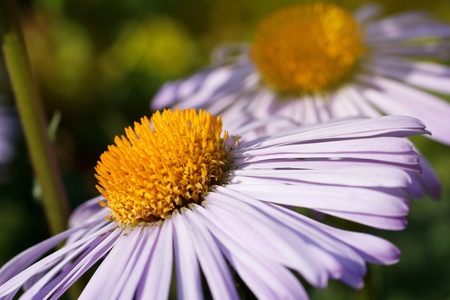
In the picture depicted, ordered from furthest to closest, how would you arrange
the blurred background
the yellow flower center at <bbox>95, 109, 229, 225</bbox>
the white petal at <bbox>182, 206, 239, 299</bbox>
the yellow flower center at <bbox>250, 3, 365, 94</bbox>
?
the blurred background → the yellow flower center at <bbox>250, 3, 365, 94</bbox> → the yellow flower center at <bbox>95, 109, 229, 225</bbox> → the white petal at <bbox>182, 206, 239, 299</bbox>

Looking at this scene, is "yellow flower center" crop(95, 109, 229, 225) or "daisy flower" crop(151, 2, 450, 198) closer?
"yellow flower center" crop(95, 109, 229, 225)

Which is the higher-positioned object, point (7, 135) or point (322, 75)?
point (7, 135)

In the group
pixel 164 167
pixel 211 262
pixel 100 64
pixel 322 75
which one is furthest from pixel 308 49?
pixel 100 64

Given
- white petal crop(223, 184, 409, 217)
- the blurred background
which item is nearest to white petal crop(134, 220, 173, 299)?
white petal crop(223, 184, 409, 217)

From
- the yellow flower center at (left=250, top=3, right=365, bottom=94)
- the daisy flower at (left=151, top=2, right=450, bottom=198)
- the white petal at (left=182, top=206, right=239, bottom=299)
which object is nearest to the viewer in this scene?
the white petal at (left=182, top=206, right=239, bottom=299)

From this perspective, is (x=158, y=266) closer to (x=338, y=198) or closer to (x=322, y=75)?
(x=338, y=198)

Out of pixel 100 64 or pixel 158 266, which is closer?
pixel 158 266

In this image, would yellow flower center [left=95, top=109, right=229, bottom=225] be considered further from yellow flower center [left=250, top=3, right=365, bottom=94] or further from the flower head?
the flower head
